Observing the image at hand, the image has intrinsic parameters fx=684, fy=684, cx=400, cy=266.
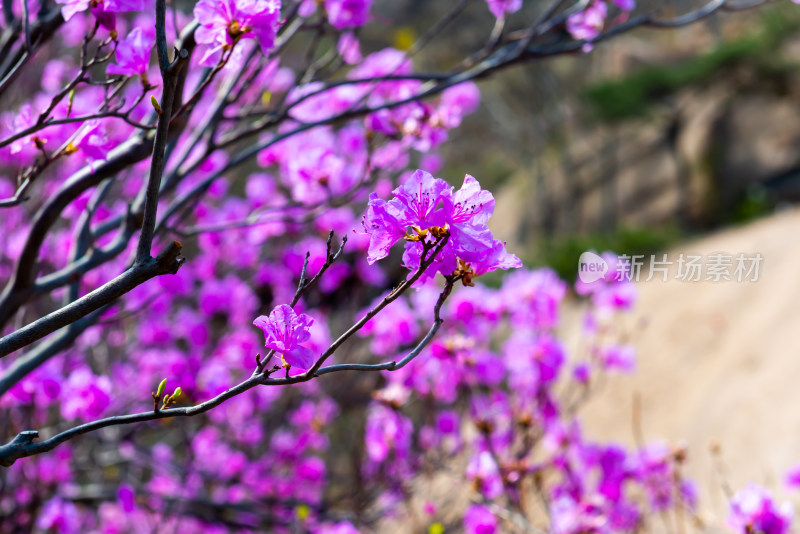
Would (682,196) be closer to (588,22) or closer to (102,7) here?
(588,22)

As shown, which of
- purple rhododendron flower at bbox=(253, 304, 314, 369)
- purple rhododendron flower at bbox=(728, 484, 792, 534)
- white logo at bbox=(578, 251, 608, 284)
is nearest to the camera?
purple rhododendron flower at bbox=(253, 304, 314, 369)

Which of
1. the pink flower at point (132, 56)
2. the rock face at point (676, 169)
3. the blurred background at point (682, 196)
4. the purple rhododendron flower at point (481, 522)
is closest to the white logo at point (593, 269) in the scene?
the blurred background at point (682, 196)

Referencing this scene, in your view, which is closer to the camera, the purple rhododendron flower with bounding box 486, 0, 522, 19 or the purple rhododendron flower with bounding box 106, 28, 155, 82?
the purple rhododendron flower with bounding box 106, 28, 155, 82

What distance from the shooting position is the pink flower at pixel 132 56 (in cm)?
131

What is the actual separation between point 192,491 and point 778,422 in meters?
3.50

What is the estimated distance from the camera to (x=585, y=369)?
317 centimetres

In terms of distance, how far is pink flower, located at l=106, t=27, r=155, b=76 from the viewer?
4.31ft

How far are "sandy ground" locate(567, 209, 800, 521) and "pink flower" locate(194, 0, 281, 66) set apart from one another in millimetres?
3659

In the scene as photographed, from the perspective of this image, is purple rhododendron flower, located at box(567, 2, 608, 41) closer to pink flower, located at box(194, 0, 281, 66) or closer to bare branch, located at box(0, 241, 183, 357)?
pink flower, located at box(194, 0, 281, 66)

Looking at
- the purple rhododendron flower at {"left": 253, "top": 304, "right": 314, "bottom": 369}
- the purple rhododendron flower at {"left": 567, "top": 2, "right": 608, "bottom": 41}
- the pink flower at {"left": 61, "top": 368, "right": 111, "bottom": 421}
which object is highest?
the purple rhododendron flower at {"left": 567, "top": 2, "right": 608, "bottom": 41}

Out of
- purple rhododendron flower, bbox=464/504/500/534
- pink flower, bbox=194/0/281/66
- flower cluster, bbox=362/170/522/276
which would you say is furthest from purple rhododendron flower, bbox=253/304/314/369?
purple rhododendron flower, bbox=464/504/500/534

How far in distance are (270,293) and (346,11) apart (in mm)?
3366

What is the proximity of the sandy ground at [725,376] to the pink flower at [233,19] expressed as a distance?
12.0 ft

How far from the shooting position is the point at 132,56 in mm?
1315
